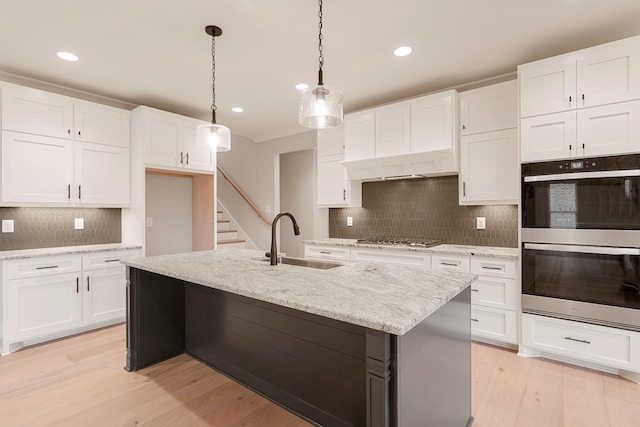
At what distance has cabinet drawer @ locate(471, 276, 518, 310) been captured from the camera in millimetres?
2908

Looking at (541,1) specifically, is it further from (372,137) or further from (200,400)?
(200,400)

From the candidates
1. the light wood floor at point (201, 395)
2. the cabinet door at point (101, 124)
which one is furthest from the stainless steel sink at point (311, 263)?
the cabinet door at point (101, 124)

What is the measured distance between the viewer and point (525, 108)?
9.20 feet

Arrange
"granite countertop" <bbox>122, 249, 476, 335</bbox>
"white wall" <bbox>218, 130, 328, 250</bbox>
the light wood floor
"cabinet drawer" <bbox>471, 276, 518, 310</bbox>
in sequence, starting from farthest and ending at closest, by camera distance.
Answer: "white wall" <bbox>218, 130, 328, 250</bbox>
"cabinet drawer" <bbox>471, 276, 518, 310</bbox>
the light wood floor
"granite countertop" <bbox>122, 249, 476, 335</bbox>

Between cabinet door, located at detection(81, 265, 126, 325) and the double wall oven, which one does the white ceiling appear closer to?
the double wall oven

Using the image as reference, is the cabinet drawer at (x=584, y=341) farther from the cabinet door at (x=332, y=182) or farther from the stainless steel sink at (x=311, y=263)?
the cabinet door at (x=332, y=182)

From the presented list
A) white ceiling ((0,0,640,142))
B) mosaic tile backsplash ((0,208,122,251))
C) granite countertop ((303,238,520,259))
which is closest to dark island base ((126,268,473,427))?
Answer: granite countertop ((303,238,520,259))

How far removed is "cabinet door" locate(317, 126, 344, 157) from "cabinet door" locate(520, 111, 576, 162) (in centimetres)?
213

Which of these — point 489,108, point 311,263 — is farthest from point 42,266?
point 489,108

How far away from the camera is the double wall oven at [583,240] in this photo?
7.75 ft

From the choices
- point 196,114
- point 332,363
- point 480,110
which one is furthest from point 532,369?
point 196,114

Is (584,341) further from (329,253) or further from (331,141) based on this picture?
(331,141)

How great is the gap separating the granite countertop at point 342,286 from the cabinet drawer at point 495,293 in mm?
1435

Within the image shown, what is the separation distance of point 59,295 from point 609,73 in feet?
16.8
